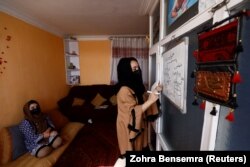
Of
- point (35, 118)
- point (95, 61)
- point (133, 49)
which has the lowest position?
point (35, 118)

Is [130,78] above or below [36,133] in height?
above

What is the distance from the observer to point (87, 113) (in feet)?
12.0

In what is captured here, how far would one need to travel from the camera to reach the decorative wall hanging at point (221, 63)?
448 millimetres

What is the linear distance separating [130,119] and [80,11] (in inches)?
68.6

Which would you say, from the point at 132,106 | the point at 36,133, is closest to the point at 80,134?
the point at 36,133

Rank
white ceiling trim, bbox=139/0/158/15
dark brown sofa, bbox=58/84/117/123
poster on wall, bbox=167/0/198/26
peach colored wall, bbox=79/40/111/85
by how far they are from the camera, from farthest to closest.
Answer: peach colored wall, bbox=79/40/111/85
dark brown sofa, bbox=58/84/117/123
white ceiling trim, bbox=139/0/158/15
poster on wall, bbox=167/0/198/26

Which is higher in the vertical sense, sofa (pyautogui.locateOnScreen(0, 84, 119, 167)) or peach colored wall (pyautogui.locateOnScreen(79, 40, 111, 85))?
peach colored wall (pyautogui.locateOnScreen(79, 40, 111, 85))

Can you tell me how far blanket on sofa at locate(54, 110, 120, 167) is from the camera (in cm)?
222

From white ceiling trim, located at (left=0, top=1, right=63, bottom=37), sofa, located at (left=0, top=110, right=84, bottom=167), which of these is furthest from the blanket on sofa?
white ceiling trim, located at (left=0, top=1, right=63, bottom=37)

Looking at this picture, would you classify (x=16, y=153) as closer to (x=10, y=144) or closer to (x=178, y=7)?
(x=10, y=144)

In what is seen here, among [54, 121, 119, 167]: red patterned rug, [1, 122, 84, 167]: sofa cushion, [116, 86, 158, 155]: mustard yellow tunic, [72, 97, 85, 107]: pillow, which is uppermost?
[116, 86, 158, 155]: mustard yellow tunic

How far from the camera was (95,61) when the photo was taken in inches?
169

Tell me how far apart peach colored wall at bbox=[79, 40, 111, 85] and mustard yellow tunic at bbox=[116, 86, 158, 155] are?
290cm

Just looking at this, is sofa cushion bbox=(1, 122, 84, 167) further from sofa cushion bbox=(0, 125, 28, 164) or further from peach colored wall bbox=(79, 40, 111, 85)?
peach colored wall bbox=(79, 40, 111, 85)
